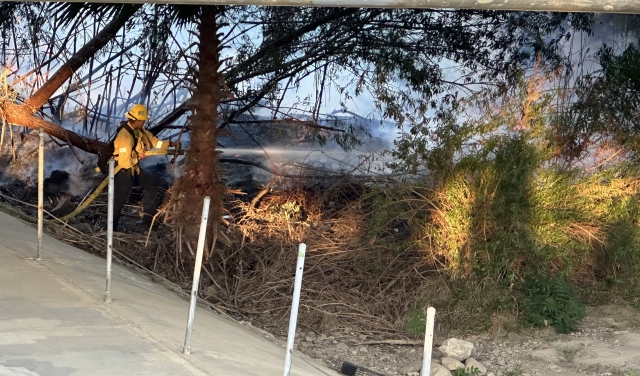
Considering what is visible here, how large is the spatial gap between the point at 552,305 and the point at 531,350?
70cm

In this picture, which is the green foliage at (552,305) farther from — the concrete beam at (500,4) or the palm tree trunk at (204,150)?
the concrete beam at (500,4)

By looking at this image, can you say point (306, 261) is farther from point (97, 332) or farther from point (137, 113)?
point (97, 332)

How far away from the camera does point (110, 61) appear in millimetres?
12469

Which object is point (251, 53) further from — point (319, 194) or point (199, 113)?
point (199, 113)

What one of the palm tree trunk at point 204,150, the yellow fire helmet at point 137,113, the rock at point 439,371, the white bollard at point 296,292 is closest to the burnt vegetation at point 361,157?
the palm tree trunk at point 204,150

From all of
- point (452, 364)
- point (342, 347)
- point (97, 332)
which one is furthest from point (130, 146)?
point (97, 332)

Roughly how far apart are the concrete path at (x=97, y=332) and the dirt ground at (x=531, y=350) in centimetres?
179

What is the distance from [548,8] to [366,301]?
5044 millimetres

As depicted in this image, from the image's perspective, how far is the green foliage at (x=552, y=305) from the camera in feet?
27.7

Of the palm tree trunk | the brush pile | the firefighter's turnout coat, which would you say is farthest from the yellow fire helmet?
the brush pile

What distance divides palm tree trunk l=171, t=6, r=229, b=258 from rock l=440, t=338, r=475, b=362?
328 cm

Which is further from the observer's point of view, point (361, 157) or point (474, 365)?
point (361, 157)

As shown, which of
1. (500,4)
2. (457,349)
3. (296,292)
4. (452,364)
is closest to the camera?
(296,292)

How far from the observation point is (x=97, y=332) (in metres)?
5.04
